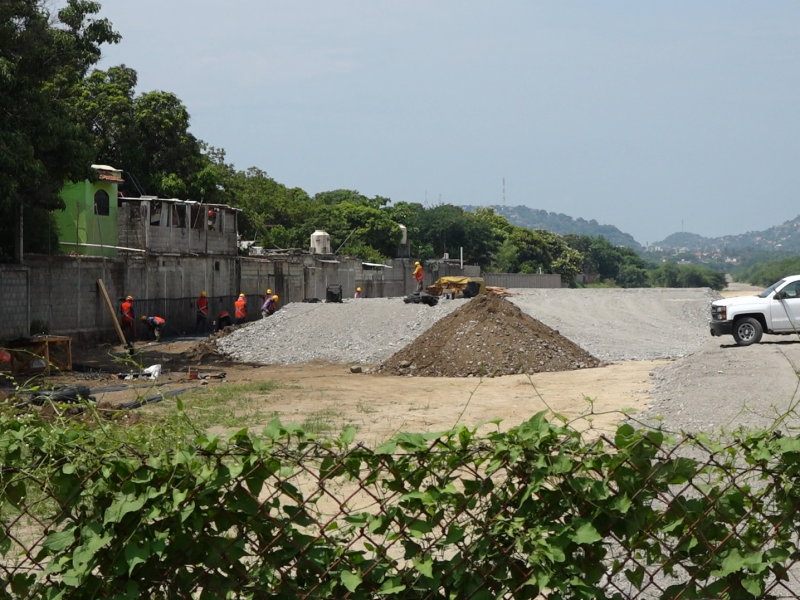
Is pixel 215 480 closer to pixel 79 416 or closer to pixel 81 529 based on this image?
pixel 81 529

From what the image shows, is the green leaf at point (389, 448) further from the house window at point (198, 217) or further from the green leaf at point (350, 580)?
the house window at point (198, 217)

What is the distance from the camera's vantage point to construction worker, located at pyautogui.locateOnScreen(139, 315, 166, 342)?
1326 inches

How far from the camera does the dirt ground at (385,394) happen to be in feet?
48.9

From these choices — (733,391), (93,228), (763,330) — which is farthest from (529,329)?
(93,228)

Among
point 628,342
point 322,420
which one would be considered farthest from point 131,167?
point 322,420

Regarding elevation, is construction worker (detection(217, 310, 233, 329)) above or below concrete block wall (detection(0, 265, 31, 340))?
below

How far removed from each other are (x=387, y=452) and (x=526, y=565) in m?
0.55

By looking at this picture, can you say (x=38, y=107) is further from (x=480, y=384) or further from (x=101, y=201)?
(x=480, y=384)

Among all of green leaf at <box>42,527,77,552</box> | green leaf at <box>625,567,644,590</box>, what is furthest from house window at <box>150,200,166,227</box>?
green leaf at <box>625,567,644,590</box>

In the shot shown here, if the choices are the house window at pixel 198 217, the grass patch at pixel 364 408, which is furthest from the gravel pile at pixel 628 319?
the house window at pixel 198 217

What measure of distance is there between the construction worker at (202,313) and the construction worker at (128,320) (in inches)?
215

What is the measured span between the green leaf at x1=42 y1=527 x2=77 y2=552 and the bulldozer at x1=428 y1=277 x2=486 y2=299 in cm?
4435

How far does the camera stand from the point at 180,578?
2.73 metres

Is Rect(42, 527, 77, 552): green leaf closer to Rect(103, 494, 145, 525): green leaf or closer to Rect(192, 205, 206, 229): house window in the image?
Rect(103, 494, 145, 525): green leaf
